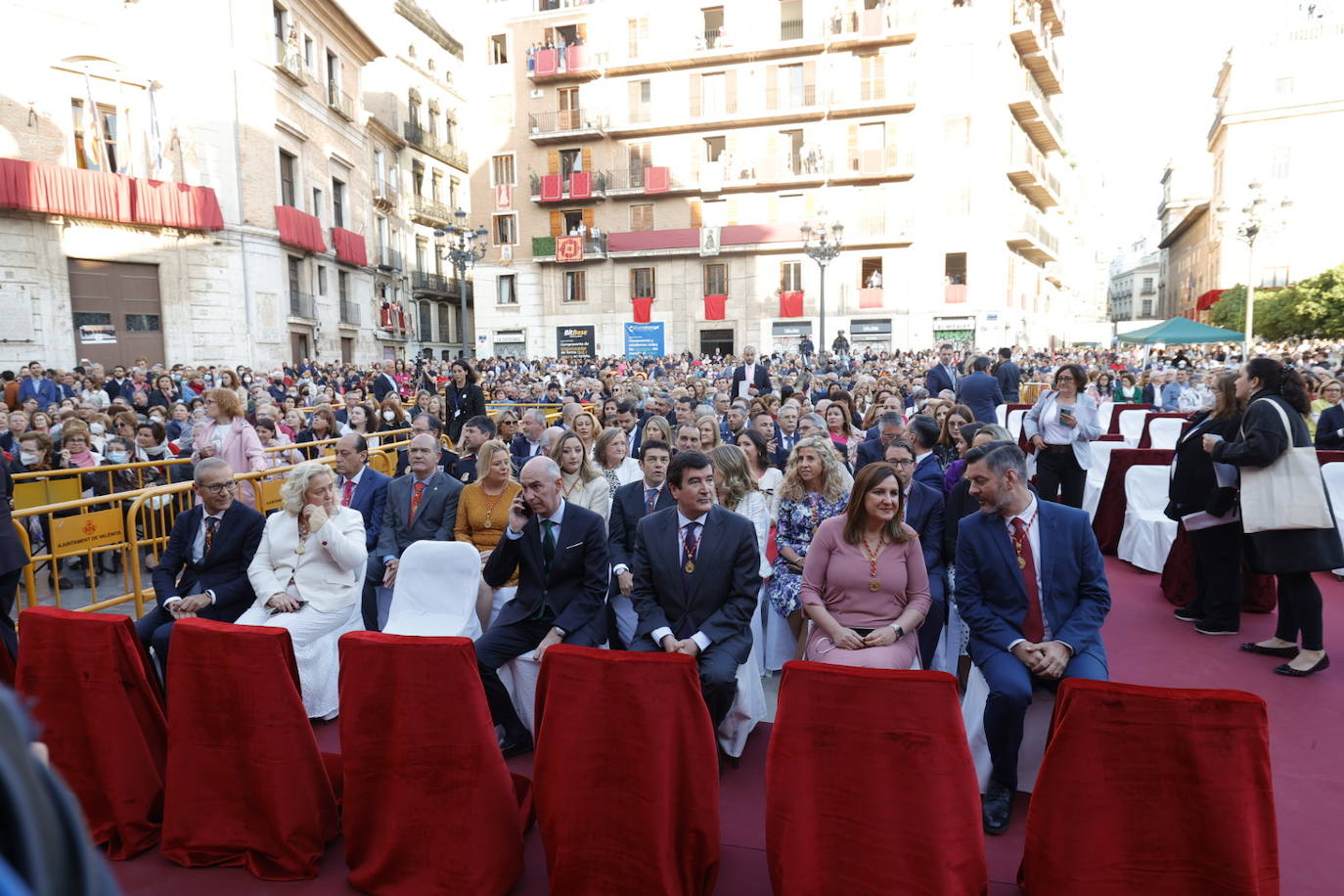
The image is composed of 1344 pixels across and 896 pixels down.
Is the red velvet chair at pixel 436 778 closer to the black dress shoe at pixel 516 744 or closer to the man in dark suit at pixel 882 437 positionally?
the black dress shoe at pixel 516 744

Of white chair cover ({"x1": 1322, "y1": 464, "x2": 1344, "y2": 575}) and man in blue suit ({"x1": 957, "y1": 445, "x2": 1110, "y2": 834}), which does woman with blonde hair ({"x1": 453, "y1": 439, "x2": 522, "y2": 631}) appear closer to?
man in blue suit ({"x1": 957, "y1": 445, "x2": 1110, "y2": 834})

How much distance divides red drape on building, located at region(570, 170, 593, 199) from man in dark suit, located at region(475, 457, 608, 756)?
109ft

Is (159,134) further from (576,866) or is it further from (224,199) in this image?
(576,866)

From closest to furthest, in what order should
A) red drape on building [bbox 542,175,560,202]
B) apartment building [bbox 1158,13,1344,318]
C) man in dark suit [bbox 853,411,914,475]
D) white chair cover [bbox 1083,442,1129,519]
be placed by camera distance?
man in dark suit [bbox 853,411,914,475]
white chair cover [bbox 1083,442,1129,519]
red drape on building [bbox 542,175,560,202]
apartment building [bbox 1158,13,1344,318]

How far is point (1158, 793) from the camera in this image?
243 centimetres

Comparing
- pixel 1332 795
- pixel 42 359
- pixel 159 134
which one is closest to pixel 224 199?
pixel 159 134

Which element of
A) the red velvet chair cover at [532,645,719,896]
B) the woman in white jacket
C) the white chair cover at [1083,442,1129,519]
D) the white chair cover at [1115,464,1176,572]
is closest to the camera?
the red velvet chair cover at [532,645,719,896]

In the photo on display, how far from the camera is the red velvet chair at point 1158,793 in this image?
7.74ft

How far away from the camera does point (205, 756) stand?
3105mm

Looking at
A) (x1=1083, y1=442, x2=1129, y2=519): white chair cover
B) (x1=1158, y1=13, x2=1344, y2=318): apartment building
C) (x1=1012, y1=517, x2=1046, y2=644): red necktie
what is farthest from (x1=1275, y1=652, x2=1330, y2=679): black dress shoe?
(x1=1158, y1=13, x2=1344, y2=318): apartment building

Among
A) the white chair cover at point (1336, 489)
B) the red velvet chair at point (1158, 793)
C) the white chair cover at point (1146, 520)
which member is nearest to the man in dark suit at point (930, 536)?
the red velvet chair at point (1158, 793)

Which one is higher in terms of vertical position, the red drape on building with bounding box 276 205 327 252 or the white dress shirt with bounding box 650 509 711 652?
the red drape on building with bounding box 276 205 327 252

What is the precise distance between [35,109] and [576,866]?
2595 cm

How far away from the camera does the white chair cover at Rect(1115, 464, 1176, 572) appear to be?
6.57m
